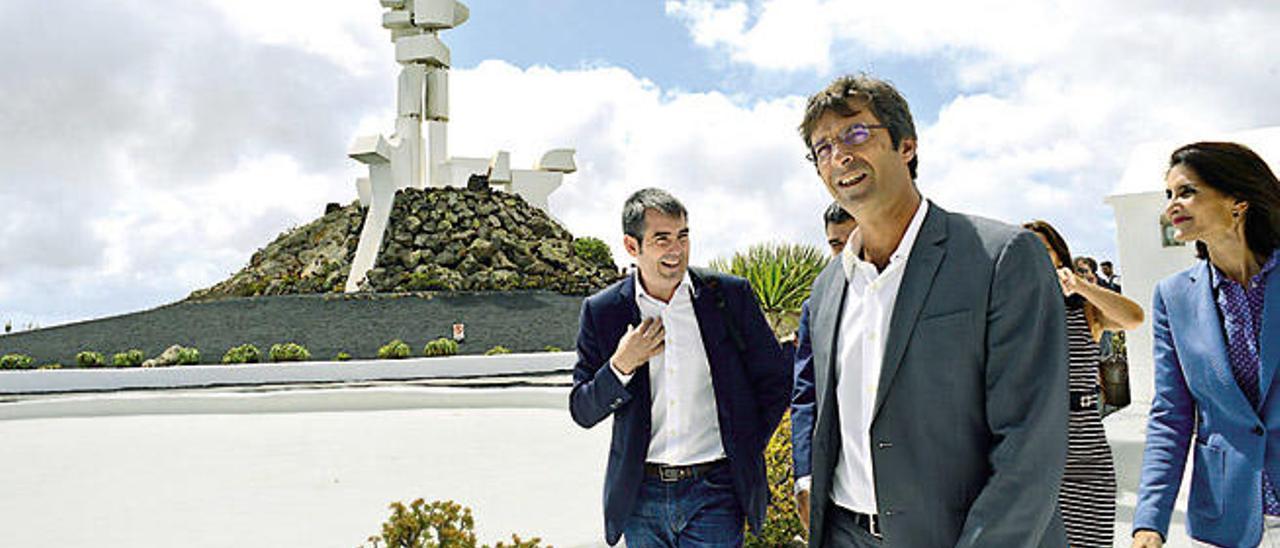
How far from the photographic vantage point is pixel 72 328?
24375 millimetres

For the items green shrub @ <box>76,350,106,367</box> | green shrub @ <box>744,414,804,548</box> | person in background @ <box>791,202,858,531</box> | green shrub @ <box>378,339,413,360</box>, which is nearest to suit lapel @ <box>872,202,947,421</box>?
person in background @ <box>791,202,858,531</box>

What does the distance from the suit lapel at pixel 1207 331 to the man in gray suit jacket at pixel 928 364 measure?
553mm

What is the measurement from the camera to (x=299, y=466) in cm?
859

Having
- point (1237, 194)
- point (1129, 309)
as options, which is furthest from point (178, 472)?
point (1237, 194)

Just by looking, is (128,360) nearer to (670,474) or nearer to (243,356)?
(243,356)

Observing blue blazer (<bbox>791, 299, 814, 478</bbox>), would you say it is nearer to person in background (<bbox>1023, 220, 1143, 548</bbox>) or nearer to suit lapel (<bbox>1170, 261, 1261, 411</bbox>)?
suit lapel (<bbox>1170, 261, 1261, 411</bbox>)

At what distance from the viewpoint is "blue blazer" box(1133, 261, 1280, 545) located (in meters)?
1.93

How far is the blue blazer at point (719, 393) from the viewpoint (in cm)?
258

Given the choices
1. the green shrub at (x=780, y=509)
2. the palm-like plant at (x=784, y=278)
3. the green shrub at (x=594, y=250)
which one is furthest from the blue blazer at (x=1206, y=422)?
the green shrub at (x=594, y=250)

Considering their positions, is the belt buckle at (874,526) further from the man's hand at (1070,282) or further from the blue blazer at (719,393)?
the man's hand at (1070,282)

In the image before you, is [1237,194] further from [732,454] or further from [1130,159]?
[1130,159]

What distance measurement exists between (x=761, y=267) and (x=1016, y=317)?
8.22 m

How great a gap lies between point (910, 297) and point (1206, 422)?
2.84 ft

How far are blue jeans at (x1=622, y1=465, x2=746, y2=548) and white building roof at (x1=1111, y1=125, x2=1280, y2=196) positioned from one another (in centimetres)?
821
